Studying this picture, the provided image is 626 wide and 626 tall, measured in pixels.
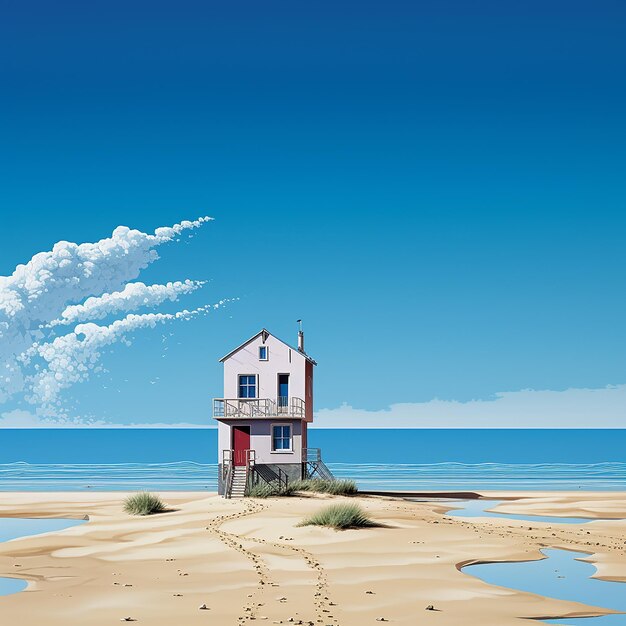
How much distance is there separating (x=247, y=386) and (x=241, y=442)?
10.2 feet

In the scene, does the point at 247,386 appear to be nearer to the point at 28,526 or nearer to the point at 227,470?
the point at 227,470

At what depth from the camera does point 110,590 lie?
23.6 meters

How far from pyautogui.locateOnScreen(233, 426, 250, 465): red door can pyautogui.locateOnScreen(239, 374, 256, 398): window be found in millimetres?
1831

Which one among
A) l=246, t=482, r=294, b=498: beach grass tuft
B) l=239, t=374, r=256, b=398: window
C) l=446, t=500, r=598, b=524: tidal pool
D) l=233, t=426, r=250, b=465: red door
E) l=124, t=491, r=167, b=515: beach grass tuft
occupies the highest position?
l=239, t=374, r=256, b=398: window

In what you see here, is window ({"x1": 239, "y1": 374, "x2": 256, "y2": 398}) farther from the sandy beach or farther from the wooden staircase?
the sandy beach

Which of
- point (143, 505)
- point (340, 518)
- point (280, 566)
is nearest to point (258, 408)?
point (143, 505)

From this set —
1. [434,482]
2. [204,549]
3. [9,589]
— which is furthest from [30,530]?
[434,482]

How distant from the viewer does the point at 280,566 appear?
2708cm

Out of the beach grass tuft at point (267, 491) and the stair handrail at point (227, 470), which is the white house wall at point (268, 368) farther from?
the beach grass tuft at point (267, 491)

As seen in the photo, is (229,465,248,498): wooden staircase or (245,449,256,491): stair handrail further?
(245,449,256,491): stair handrail

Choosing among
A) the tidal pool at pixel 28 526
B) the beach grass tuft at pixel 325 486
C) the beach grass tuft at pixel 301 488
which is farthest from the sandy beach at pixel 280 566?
the beach grass tuft at pixel 325 486

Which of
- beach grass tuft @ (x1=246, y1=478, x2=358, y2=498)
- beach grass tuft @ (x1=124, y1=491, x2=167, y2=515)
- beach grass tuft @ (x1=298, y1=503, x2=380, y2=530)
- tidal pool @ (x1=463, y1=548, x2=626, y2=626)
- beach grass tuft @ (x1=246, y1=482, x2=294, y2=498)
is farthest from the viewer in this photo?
beach grass tuft @ (x1=246, y1=478, x2=358, y2=498)

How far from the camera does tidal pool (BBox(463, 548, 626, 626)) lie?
21.7 metres

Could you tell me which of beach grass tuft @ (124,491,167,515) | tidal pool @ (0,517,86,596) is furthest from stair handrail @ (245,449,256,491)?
tidal pool @ (0,517,86,596)
